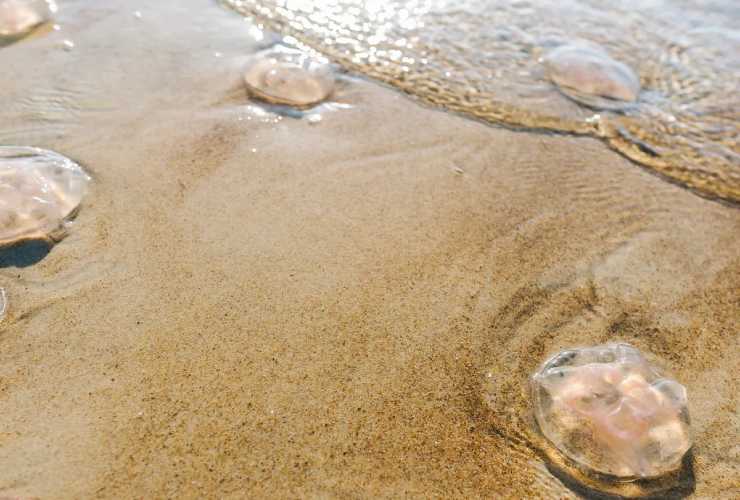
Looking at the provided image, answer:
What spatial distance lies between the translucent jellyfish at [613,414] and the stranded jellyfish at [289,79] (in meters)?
1.82

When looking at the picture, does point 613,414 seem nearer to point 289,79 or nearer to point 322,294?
point 322,294

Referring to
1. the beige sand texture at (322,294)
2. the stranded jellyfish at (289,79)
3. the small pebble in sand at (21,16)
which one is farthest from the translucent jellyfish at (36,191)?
the small pebble in sand at (21,16)

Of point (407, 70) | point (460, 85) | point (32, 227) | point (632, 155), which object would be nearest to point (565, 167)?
point (632, 155)

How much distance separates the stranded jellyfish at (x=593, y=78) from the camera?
315cm

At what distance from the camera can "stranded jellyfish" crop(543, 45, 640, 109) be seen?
3.15m

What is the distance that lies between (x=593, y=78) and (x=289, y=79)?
1713 millimetres

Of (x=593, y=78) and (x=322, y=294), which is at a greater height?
(x=593, y=78)

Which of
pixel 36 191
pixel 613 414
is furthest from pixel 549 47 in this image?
pixel 36 191

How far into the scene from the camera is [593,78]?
3.22 meters

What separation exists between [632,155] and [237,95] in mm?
2000

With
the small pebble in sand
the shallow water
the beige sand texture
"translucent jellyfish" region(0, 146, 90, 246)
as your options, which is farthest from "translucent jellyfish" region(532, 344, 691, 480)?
the small pebble in sand

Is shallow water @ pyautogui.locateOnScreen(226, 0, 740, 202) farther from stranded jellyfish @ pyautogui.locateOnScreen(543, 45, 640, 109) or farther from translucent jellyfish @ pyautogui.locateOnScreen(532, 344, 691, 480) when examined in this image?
translucent jellyfish @ pyautogui.locateOnScreen(532, 344, 691, 480)

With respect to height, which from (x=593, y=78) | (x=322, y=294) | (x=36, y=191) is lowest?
(x=322, y=294)

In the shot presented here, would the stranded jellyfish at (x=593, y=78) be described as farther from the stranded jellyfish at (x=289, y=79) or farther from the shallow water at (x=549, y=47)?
the stranded jellyfish at (x=289, y=79)
